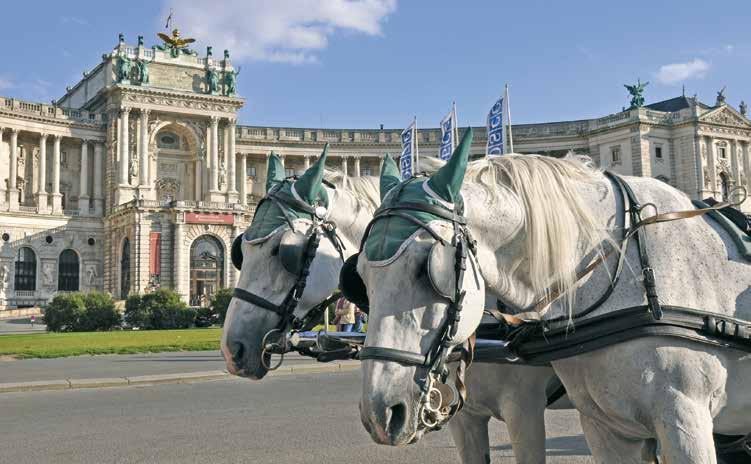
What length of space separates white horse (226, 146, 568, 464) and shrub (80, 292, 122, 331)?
34931mm

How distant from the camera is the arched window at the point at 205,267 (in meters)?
55.0

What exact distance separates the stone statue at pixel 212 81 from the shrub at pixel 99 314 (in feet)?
101

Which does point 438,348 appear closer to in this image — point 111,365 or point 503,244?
point 503,244

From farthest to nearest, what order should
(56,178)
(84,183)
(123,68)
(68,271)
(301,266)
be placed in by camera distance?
(84,183) → (56,178) → (123,68) → (68,271) → (301,266)

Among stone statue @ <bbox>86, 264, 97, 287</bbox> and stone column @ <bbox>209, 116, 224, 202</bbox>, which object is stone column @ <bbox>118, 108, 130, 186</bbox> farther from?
Result: stone statue @ <bbox>86, 264, 97, 287</bbox>

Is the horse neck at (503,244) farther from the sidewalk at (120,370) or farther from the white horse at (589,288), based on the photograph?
the sidewalk at (120,370)

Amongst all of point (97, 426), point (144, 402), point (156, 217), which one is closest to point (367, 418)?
point (97, 426)

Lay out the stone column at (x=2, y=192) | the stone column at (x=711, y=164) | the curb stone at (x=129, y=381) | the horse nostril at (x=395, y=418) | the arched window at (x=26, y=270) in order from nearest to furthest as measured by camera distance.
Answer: the horse nostril at (x=395, y=418), the curb stone at (x=129, y=381), the arched window at (x=26, y=270), the stone column at (x=2, y=192), the stone column at (x=711, y=164)

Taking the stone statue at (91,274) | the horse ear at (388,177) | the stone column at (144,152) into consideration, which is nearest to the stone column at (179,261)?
the stone column at (144,152)

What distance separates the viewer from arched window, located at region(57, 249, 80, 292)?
59.4 meters

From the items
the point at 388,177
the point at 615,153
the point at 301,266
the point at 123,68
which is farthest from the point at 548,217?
the point at 615,153

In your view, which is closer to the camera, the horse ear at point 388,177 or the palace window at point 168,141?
the horse ear at point 388,177

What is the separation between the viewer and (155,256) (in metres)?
53.8

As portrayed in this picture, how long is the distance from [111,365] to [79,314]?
67.4 ft
